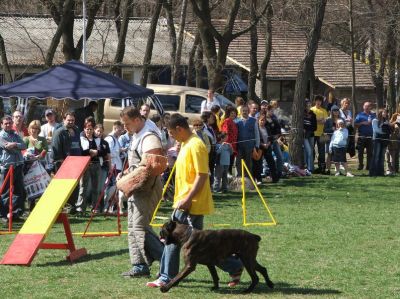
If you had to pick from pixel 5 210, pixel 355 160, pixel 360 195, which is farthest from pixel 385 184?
pixel 5 210

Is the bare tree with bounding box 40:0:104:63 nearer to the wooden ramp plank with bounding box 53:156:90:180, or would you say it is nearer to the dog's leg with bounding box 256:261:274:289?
the wooden ramp plank with bounding box 53:156:90:180

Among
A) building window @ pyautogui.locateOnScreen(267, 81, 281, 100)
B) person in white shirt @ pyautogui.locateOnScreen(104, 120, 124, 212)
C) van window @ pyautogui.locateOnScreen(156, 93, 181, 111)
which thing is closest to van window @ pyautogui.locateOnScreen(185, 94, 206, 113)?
van window @ pyautogui.locateOnScreen(156, 93, 181, 111)

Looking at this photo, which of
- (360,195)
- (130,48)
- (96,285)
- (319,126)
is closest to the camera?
(96,285)

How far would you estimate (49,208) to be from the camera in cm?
1288

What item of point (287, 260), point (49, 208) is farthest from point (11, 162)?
point (287, 260)

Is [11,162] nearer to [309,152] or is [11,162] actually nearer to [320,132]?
[309,152]

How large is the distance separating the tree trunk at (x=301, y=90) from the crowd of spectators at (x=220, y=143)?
0.60 feet

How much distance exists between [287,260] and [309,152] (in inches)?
556

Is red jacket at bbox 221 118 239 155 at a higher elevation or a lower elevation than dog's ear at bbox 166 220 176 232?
higher

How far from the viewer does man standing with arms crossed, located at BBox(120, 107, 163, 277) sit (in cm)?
1102

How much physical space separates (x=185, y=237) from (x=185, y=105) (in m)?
20.5

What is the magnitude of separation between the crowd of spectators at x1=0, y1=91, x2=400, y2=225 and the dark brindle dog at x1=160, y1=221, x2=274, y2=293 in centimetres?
167

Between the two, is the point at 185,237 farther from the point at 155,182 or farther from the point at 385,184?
the point at 385,184

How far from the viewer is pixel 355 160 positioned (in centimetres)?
3111
